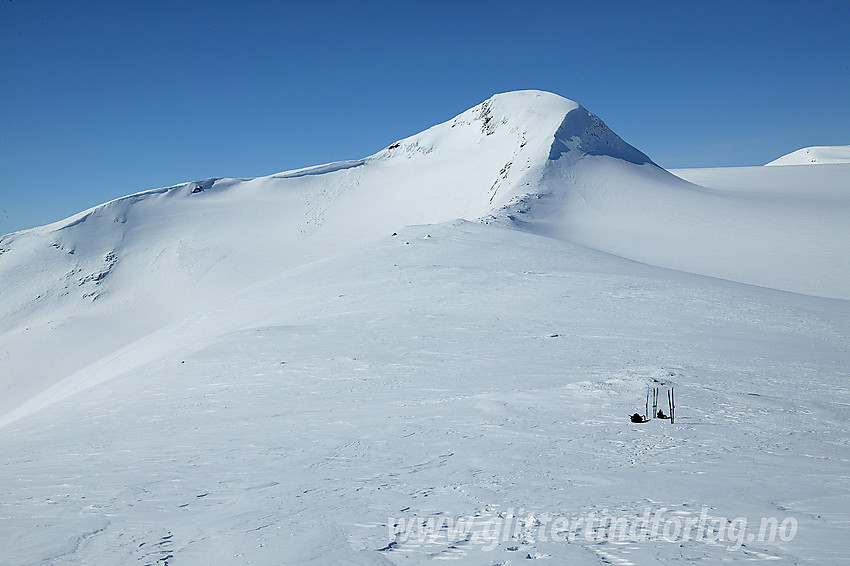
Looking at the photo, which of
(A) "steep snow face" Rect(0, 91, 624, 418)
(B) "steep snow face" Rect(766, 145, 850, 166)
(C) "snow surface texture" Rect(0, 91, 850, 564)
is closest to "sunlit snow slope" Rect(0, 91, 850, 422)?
(A) "steep snow face" Rect(0, 91, 624, 418)

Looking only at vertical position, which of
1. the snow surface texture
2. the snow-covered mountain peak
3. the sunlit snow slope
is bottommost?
the snow surface texture

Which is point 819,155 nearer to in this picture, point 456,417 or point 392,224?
point 392,224

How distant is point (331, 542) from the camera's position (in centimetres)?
358

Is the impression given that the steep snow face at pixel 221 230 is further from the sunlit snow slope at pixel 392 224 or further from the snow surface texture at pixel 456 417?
the snow surface texture at pixel 456 417

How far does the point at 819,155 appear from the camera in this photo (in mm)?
99188

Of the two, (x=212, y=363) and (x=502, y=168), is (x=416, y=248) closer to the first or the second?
(x=212, y=363)

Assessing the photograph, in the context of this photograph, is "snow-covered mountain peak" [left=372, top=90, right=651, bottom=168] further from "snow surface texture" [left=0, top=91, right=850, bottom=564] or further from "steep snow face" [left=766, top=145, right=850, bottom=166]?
"steep snow face" [left=766, top=145, right=850, bottom=166]

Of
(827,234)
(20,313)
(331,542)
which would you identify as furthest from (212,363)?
(20,313)

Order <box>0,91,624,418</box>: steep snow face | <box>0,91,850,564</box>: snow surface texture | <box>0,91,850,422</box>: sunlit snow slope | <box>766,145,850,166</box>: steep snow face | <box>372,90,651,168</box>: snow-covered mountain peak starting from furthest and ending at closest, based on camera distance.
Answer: <box>766,145,850,166</box>: steep snow face < <box>372,90,651,168</box>: snow-covered mountain peak < <box>0,91,624,418</box>: steep snow face < <box>0,91,850,422</box>: sunlit snow slope < <box>0,91,850,564</box>: snow surface texture

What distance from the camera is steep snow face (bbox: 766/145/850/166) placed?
95312 mm

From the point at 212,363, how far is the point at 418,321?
382cm

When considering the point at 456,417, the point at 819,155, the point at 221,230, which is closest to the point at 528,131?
the point at 221,230

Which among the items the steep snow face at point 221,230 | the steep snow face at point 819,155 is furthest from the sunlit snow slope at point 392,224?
the steep snow face at point 819,155

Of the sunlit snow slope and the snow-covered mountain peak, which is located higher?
the snow-covered mountain peak
